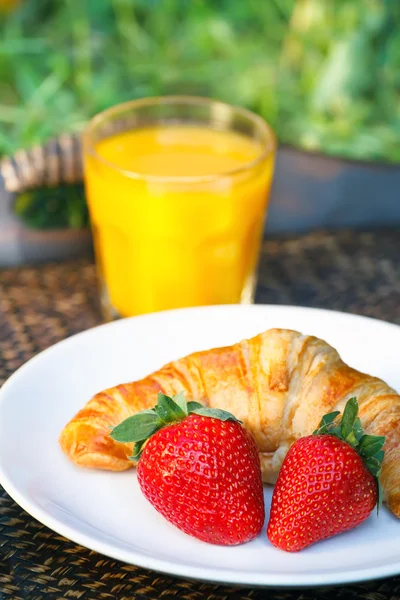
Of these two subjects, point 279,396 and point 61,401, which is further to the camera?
point 61,401

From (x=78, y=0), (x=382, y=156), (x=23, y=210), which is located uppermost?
(x=78, y=0)

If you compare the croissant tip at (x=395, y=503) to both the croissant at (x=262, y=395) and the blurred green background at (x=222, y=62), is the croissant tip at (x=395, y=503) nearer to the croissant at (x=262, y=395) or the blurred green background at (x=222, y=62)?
the croissant at (x=262, y=395)

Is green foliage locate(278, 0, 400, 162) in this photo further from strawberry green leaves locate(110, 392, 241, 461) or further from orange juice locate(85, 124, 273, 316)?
strawberry green leaves locate(110, 392, 241, 461)

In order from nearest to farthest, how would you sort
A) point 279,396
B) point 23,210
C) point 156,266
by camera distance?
point 279,396
point 156,266
point 23,210

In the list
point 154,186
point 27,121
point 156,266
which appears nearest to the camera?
point 154,186

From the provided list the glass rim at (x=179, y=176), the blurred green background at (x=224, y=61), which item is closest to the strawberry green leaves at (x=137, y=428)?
the glass rim at (x=179, y=176)

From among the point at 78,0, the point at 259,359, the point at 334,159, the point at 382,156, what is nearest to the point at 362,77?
the point at 382,156

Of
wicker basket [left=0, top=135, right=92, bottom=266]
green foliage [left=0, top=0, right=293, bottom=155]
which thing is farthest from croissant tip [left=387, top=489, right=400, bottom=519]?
green foliage [left=0, top=0, right=293, bottom=155]

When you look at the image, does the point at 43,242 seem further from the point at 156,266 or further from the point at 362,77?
the point at 362,77

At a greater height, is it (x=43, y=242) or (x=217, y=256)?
(x=217, y=256)
